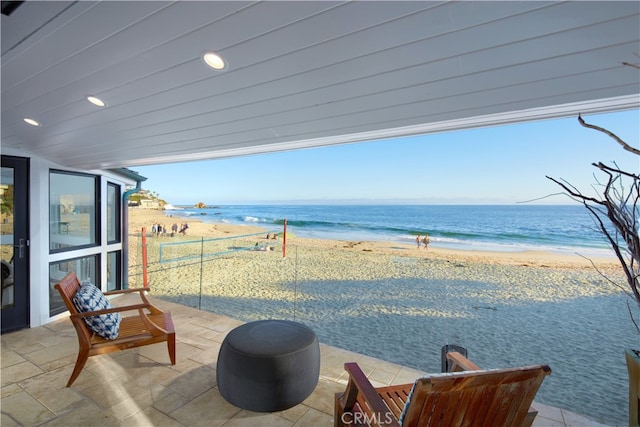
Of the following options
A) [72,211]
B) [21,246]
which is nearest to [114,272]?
[72,211]

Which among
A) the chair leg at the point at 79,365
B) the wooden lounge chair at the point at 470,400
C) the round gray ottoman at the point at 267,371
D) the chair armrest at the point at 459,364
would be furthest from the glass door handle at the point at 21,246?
the chair armrest at the point at 459,364

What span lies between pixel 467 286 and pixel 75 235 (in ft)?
21.0

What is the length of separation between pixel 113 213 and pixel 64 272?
1071 millimetres

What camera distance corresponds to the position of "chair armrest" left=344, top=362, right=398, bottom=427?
1.22 meters

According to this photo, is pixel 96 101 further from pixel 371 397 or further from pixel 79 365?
pixel 371 397

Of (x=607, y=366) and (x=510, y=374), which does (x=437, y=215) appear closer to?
(x=607, y=366)

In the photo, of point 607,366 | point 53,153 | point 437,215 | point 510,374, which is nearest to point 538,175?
point 437,215

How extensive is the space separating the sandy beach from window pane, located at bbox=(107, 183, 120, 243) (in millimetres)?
1144

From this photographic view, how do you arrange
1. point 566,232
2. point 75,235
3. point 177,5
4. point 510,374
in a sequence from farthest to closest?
point 566,232 → point 75,235 → point 510,374 → point 177,5

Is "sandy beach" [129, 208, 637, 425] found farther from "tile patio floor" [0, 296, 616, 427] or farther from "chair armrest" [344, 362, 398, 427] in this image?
"chair armrest" [344, 362, 398, 427]

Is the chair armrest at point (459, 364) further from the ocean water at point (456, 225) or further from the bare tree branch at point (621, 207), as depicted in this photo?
the ocean water at point (456, 225)

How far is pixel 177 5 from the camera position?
974mm

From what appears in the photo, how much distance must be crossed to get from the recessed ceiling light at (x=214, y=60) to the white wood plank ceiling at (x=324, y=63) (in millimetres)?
38

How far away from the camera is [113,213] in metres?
4.42
